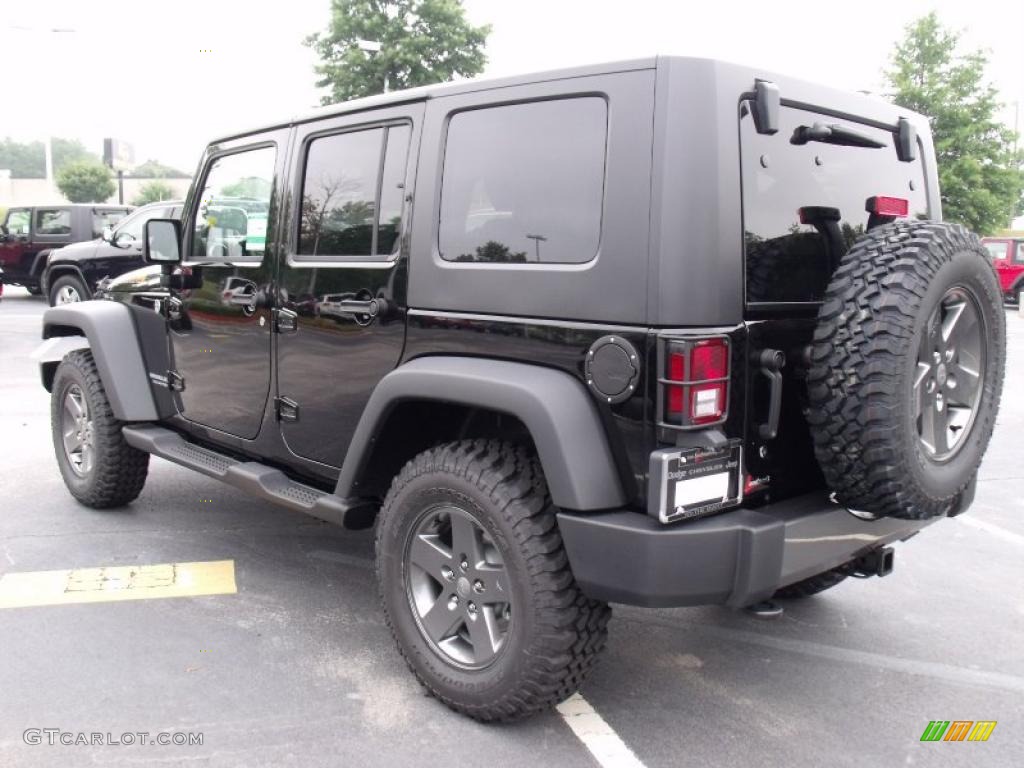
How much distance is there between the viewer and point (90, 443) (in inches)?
193

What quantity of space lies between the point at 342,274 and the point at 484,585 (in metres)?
1.31

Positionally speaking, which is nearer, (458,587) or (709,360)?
(709,360)

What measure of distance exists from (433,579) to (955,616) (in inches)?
93.0

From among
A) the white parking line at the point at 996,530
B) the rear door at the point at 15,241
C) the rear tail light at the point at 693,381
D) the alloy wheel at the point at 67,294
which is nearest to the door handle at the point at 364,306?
the rear tail light at the point at 693,381

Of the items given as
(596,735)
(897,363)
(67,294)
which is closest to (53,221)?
(67,294)

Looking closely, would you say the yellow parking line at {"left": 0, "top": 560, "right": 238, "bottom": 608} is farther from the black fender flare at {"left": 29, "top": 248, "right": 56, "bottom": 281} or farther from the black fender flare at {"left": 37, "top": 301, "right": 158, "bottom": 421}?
the black fender flare at {"left": 29, "top": 248, "right": 56, "bottom": 281}

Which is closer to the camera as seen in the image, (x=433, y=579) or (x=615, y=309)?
(x=615, y=309)

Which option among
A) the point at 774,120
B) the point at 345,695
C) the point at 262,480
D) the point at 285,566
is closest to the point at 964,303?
the point at 774,120

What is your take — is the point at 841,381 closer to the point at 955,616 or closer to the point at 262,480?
the point at 955,616

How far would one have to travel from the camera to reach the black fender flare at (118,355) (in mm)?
4594

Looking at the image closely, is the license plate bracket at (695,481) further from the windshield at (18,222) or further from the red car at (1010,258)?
the red car at (1010,258)

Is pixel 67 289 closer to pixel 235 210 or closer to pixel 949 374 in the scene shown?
pixel 235 210

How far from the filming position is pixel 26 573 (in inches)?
164

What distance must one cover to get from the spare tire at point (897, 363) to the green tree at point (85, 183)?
5637 centimetres
